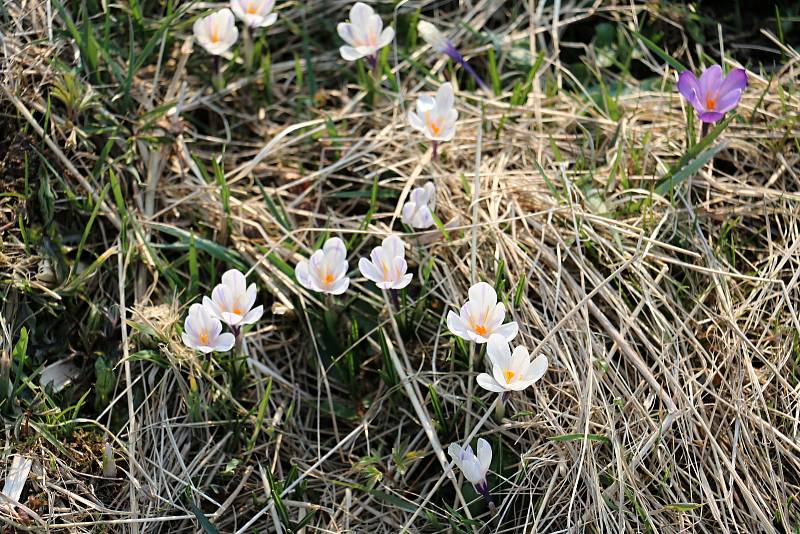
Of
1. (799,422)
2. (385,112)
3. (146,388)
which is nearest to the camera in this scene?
(799,422)

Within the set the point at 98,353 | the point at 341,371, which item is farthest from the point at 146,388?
the point at 341,371

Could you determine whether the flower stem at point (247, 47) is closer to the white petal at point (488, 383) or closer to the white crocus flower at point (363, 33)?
the white crocus flower at point (363, 33)

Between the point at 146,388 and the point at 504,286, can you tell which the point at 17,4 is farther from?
the point at 504,286

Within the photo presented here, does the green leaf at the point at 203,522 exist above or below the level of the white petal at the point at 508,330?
below

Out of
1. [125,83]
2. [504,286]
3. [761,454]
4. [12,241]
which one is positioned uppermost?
[125,83]

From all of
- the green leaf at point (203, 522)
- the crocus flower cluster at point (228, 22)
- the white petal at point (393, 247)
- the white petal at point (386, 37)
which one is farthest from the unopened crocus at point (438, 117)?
the green leaf at point (203, 522)

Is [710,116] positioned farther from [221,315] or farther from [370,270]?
[221,315]
